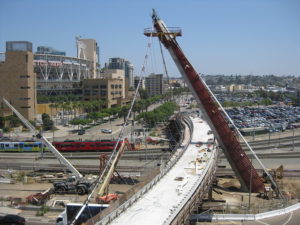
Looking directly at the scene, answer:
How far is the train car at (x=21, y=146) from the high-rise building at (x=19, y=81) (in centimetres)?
1951

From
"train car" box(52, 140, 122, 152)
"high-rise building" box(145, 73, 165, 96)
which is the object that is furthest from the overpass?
"high-rise building" box(145, 73, 165, 96)

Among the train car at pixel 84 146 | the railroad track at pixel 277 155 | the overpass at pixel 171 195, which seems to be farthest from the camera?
the train car at pixel 84 146

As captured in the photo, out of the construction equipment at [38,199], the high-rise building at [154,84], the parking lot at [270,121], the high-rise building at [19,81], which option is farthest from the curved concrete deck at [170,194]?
the high-rise building at [154,84]

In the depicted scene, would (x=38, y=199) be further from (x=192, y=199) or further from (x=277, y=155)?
(x=277, y=155)

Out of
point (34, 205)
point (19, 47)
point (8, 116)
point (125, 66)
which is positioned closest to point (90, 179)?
point (34, 205)

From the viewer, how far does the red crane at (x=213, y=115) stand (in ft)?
74.5

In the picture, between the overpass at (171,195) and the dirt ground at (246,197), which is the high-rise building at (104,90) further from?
the overpass at (171,195)

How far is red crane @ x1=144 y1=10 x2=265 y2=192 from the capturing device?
74.5ft

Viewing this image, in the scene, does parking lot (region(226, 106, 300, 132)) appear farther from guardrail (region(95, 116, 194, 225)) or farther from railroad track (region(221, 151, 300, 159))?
guardrail (region(95, 116, 194, 225))

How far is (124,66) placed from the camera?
166250mm

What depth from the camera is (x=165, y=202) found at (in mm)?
14656

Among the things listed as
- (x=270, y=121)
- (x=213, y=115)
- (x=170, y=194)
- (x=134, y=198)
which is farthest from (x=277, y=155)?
(x=270, y=121)

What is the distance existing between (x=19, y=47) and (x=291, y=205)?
2148 inches

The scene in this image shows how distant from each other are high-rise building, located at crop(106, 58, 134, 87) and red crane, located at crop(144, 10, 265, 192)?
140396 mm
